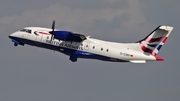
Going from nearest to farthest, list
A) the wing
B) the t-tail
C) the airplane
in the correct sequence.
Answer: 1. the wing
2. the airplane
3. the t-tail

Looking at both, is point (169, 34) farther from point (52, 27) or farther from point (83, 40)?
point (52, 27)

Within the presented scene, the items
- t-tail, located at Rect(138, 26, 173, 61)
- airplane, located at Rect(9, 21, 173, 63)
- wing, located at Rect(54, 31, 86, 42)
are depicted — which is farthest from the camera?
t-tail, located at Rect(138, 26, 173, 61)

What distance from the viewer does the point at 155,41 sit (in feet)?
168

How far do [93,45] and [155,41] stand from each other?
6.61 m

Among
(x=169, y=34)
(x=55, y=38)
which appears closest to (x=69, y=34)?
(x=55, y=38)

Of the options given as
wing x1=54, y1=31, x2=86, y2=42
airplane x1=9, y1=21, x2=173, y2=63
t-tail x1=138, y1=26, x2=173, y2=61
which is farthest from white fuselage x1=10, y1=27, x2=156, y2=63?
t-tail x1=138, y1=26, x2=173, y2=61

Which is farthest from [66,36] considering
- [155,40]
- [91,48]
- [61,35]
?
[155,40]

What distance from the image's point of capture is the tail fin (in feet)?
167

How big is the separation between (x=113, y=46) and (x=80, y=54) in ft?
11.5

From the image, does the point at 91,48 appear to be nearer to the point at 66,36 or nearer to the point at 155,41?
the point at 66,36

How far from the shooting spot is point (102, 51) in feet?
164

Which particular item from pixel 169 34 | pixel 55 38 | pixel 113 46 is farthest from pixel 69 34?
pixel 169 34

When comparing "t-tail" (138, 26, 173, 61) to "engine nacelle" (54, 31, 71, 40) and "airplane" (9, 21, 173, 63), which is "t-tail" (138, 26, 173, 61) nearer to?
"airplane" (9, 21, 173, 63)

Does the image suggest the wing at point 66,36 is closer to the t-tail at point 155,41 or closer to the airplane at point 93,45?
the airplane at point 93,45
